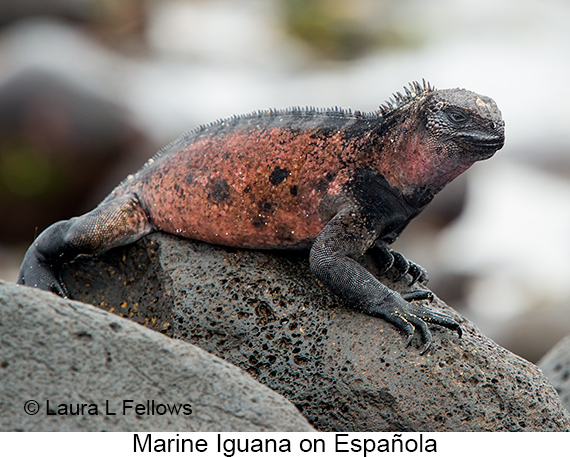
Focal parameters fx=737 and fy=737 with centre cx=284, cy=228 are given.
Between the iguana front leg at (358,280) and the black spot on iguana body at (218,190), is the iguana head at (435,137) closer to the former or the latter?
the iguana front leg at (358,280)

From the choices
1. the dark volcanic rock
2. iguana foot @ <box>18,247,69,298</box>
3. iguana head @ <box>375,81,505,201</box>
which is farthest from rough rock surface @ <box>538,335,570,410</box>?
iguana foot @ <box>18,247,69,298</box>

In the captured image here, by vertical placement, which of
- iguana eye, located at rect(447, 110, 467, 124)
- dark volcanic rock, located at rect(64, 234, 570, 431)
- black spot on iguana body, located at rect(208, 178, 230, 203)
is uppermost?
iguana eye, located at rect(447, 110, 467, 124)

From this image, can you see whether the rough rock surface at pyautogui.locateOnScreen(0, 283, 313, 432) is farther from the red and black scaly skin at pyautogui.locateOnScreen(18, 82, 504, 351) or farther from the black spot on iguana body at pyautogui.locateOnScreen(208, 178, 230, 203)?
the black spot on iguana body at pyautogui.locateOnScreen(208, 178, 230, 203)

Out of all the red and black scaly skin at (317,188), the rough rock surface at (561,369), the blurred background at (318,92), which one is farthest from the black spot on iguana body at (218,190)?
the blurred background at (318,92)

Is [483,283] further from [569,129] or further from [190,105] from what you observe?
[190,105]

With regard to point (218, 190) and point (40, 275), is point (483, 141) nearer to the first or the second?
point (218, 190)

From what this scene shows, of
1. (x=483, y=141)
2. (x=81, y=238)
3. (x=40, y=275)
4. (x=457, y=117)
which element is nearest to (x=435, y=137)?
(x=457, y=117)
